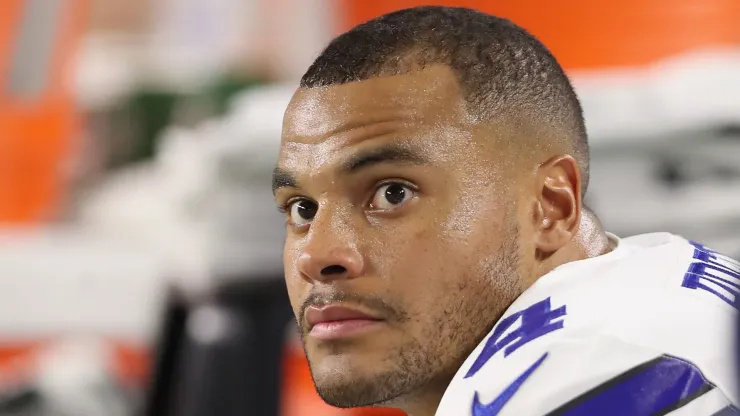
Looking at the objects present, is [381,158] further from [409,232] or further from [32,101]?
[32,101]

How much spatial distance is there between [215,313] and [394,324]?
57cm

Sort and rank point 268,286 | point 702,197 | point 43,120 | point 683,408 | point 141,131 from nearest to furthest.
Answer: point 683,408 → point 702,197 → point 268,286 → point 43,120 → point 141,131

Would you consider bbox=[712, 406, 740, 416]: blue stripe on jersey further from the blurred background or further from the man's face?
the blurred background

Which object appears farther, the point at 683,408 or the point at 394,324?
the point at 394,324

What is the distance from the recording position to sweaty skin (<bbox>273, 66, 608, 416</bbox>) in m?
0.60

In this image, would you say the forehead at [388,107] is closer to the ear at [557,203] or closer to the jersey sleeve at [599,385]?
the ear at [557,203]

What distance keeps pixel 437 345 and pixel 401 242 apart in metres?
0.07

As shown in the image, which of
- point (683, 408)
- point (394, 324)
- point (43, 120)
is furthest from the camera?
point (43, 120)

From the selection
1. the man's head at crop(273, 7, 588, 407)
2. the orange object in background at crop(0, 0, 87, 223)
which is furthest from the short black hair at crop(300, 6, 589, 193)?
the orange object in background at crop(0, 0, 87, 223)

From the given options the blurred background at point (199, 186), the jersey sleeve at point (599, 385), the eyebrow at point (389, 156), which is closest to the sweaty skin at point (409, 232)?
the eyebrow at point (389, 156)

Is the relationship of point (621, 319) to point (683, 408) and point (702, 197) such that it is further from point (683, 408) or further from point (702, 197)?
point (702, 197)

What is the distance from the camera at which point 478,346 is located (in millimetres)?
579

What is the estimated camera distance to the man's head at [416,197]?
1.96 ft

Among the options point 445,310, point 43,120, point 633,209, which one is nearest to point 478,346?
point 445,310
